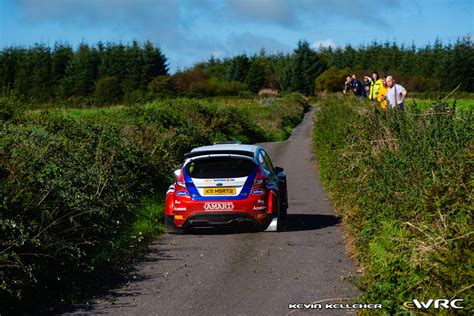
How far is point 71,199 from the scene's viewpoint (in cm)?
1189

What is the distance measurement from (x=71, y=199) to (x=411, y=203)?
17.7 ft

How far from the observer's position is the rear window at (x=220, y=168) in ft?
47.0

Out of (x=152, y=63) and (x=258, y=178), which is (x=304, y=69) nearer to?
(x=152, y=63)

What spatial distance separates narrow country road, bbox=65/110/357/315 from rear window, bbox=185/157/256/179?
1.17m

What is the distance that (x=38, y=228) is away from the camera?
1001 cm

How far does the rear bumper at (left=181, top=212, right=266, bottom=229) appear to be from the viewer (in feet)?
45.9

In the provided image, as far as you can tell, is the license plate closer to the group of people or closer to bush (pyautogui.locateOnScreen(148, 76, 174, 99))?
the group of people

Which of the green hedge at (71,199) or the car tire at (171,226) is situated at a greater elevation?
the green hedge at (71,199)

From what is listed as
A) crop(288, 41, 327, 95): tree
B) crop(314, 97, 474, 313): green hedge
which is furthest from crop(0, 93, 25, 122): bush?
crop(288, 41, 327, 95): tree

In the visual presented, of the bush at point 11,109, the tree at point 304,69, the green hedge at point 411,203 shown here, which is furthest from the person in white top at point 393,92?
the tree at point 304,69

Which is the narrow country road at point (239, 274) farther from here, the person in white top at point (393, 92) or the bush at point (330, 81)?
the bush at point (330, 81)

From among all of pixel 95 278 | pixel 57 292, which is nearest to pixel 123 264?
pixel 95 278

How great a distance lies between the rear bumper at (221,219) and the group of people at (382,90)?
4139mm

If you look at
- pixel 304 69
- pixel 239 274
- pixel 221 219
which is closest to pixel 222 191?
pixel 221 219
